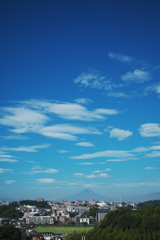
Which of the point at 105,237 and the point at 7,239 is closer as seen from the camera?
the point at 105,237

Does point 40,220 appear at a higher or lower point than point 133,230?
lower

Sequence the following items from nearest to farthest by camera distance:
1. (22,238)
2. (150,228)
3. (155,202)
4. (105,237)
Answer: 1. (105,237)
2. (150,228)
3. (22,238)
4. (155,202)

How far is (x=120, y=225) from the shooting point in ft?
80.1

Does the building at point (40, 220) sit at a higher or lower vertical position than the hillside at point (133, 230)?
lower

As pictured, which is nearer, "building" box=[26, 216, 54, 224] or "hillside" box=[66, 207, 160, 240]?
"hillside" box=[66, 207, 160, 240]

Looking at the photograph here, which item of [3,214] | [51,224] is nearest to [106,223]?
[51,224]

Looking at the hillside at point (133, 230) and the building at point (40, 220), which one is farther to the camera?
the building at point (40, 220)

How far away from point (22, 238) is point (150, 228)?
534 inches

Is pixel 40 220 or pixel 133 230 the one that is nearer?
pixel 133 230

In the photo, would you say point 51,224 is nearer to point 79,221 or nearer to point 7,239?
point 79,221

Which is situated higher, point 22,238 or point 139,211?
point 139,211

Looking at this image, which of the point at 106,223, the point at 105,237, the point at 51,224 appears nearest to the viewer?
the point at 105,237

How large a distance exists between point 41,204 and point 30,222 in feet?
162

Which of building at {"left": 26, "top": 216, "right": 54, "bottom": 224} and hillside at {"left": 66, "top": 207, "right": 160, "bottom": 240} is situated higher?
hillside at {"left": 66, "top": 207, "right": 160, "bottom": 240}
